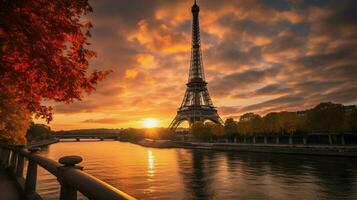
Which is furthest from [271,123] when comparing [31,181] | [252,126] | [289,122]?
[31,181]

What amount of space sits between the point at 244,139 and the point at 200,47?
56.6m

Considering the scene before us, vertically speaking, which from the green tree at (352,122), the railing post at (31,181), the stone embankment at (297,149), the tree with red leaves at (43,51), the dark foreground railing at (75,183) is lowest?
the stone embankment at (297,149)

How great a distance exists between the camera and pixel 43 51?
765 cm

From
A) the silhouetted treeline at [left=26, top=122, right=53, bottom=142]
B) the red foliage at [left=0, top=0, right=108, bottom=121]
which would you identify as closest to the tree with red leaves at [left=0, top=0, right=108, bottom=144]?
the red foliage at [left=0, top=0, right=108, bottom=121]

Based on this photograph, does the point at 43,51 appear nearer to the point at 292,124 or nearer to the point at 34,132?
the point at 292,124

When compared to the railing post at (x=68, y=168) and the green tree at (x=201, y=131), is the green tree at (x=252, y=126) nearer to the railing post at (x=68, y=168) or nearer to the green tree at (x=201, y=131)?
the green tree at (x=201, y=131)

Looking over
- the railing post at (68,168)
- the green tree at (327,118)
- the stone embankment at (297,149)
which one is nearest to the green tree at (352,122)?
the green tree at (327,118)

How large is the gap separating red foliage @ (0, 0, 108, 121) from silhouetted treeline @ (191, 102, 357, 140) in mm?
72743

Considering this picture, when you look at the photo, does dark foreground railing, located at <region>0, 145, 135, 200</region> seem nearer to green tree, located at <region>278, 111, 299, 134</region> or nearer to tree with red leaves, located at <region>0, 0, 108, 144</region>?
tree with red leaves, located at <region>0, 0, 108, 144</region>

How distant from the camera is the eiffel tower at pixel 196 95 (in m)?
144

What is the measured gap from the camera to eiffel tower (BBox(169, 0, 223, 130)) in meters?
144

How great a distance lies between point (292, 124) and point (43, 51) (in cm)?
8710

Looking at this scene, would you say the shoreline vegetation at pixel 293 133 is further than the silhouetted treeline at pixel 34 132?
No

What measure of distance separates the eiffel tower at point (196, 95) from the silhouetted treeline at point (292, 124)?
12.3 m
